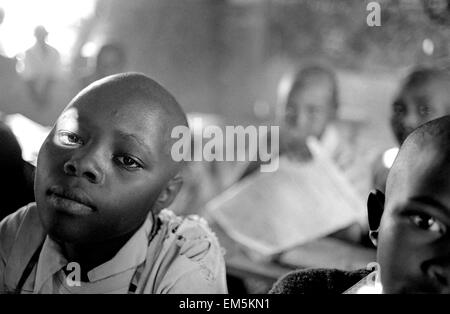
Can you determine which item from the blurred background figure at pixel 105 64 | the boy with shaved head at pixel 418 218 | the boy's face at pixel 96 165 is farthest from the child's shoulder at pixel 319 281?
the blurred background figure at pixel 105 64

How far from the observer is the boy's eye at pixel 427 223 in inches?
19.3

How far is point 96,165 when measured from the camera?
1.92ft

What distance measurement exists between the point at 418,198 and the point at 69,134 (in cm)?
36

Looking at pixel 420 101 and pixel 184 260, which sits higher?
pixel 420 101

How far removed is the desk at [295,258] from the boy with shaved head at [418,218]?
429mm

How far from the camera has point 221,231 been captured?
1.26 m

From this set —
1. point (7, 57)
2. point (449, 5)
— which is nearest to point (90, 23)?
point (7, 57)

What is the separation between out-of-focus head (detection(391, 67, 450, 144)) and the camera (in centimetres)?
74

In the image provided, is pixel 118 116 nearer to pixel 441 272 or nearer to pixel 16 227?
pixel 16 227

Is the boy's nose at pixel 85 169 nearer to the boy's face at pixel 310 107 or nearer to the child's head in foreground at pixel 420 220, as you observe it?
the child's head in foreground at pixel 420 220

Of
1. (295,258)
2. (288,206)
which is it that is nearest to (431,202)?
(295,258)

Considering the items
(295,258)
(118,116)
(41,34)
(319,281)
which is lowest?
(295,258)

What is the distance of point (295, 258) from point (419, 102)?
49 cm
